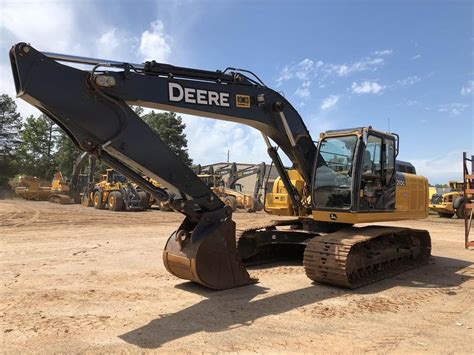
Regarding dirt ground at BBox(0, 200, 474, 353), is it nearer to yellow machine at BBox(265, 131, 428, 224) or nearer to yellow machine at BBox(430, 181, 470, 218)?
yellow machine at BBox(265, 131, 428, 224)

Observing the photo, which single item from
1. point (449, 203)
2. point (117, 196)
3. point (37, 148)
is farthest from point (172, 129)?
point (449, 203)

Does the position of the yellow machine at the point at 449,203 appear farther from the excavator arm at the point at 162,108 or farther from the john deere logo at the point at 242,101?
the john deere logo at the point at 242,101

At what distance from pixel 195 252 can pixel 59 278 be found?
285cm

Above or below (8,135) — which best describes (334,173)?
below

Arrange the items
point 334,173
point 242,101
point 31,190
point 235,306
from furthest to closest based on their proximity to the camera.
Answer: point 31,190 → point 334,173 → point 242,101 → point 235,306

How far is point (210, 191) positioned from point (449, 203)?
72.5 ft

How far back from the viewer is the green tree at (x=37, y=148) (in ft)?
189

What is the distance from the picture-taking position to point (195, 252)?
246 inches

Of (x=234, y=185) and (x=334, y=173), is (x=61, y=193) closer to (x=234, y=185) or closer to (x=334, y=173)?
(x=234, y=185)

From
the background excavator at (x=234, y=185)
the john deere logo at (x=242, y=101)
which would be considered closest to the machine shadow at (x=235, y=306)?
the john deere logo at (x=242, y=101)

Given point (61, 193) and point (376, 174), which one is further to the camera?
point (61, 193)

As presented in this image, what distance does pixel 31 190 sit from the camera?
37812 mm

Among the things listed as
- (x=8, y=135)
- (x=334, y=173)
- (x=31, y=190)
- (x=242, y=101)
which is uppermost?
(x=8, y=135)

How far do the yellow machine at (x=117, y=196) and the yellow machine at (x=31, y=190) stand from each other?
35.3 feet
